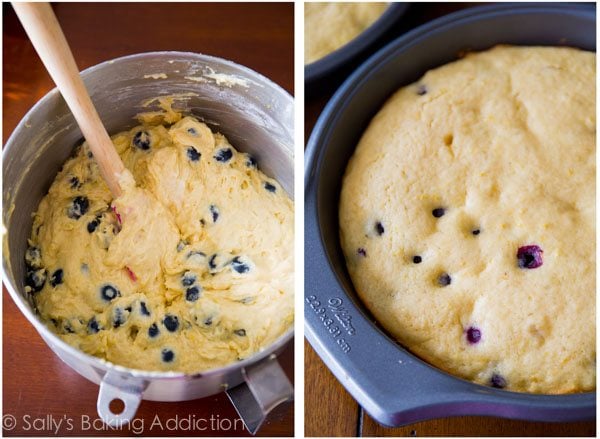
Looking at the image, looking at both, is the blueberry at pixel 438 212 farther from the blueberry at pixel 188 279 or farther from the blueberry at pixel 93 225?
the blueberry at pixel 93 225

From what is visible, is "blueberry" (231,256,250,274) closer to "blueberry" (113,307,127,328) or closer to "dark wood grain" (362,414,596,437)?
"blueberry" (113,307,127,328)

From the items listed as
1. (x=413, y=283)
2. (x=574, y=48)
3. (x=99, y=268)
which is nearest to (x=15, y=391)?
(x=99, y=268)

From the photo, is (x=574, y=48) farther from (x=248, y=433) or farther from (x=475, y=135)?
(x=248, y=433)

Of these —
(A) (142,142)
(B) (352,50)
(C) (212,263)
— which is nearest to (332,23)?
(B) (352,50)

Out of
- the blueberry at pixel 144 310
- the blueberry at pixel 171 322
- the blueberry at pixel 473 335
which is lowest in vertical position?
the blueberry at pixel 473 335

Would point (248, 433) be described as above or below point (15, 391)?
below

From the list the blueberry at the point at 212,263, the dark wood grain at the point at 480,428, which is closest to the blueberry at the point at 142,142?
the blueberry at the point at 212,263
